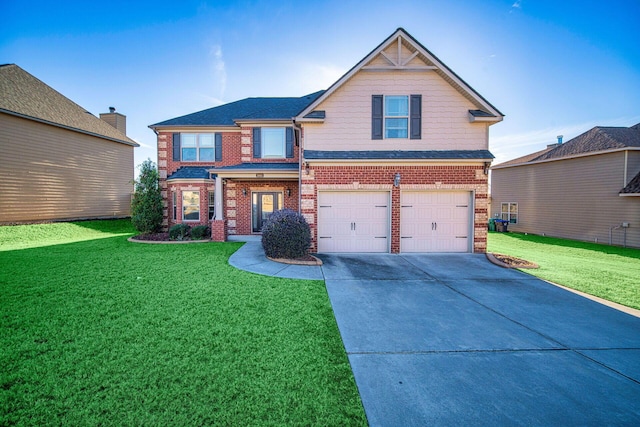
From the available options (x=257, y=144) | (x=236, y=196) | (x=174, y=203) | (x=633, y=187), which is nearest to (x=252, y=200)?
(x=236, y=196)

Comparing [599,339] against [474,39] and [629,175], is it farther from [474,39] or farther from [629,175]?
[629,175]

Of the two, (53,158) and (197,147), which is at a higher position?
(197,147)

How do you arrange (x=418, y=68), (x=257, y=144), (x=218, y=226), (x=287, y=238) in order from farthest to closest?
(x=257, y=144)
(x=218, y=226)
(x=418, y=68)
(x=287, y=238)

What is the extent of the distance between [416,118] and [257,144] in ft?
26.8

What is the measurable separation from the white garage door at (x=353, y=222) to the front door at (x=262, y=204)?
500 centimetres

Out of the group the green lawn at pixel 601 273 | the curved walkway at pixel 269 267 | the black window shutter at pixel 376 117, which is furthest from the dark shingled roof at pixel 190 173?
the green lawn at pixel 601 273

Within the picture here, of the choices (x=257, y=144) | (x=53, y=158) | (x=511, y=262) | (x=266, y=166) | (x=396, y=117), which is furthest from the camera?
(x=53, y=158)

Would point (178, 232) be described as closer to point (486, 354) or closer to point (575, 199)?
point (486, 354)

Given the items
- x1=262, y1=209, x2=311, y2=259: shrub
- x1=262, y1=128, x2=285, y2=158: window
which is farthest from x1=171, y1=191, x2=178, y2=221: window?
x1=262, y1=209, x2=311, y2=259: shrub

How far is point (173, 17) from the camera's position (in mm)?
13711

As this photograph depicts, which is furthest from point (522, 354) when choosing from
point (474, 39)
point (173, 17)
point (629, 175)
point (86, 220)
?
point (86, 220)

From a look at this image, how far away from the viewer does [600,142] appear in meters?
15.4

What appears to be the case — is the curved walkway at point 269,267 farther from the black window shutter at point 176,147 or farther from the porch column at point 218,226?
the black window shutter at point 176,147

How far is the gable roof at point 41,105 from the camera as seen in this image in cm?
1465
